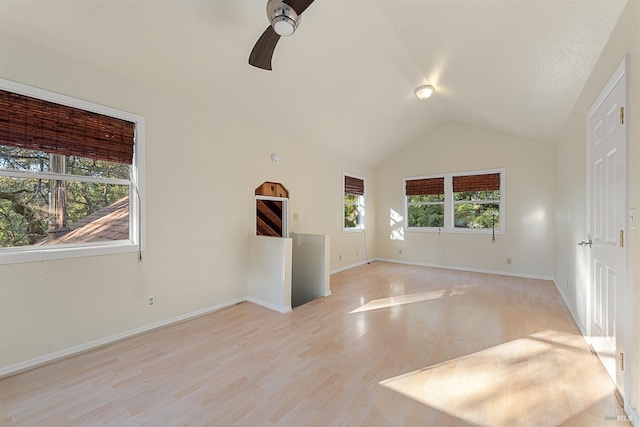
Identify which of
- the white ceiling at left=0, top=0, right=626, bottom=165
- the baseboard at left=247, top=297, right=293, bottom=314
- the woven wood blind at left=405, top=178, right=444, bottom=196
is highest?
the white ceiling at left=0, top=0, right=626, bottom=165

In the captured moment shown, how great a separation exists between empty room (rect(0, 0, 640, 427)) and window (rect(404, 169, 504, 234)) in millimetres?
1266

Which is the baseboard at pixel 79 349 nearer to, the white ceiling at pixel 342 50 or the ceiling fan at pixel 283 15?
the white ceiling at pixel 342 50

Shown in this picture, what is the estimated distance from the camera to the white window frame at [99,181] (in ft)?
6.88

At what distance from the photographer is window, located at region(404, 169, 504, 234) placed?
17.7 ft

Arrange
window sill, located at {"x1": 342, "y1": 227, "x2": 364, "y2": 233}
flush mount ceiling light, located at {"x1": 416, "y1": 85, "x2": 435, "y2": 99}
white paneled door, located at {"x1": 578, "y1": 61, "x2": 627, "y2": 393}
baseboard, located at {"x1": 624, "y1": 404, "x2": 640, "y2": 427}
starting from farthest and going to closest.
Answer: window sill, located at {"x1": 342, "y1": 227, "x2": 364, "y2": 233}, flush mount ceiling light, located at {"x1": 416, "y1": 85, "x2": 435, "y2": 99}, white paneled door, located at {"x1": 578, "y1": 61, "x2": 627, "y2": 393}, baseboard, located at {"x1": 624, "y1": 404, "x2": 640, "y2": 427}

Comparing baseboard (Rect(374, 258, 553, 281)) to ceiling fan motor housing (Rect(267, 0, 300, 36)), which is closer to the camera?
ceiling fan motor housing (Rect(267, 0, 300, 36))

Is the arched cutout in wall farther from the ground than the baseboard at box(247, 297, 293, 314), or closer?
farther from the ground

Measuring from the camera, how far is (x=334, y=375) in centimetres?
203

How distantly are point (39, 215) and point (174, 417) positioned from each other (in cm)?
209

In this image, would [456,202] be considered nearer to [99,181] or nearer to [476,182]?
[476,182]

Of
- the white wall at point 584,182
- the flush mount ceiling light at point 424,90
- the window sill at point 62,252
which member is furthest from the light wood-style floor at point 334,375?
the flush mount ceiling light at point 424,90

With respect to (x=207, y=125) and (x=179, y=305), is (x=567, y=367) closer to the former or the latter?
(x=179, y=305)

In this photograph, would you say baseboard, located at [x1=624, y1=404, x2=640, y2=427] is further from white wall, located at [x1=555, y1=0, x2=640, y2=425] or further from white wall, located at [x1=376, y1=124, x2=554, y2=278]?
white wall, located at [x1=376, y1=124, x2=554, y2=278]

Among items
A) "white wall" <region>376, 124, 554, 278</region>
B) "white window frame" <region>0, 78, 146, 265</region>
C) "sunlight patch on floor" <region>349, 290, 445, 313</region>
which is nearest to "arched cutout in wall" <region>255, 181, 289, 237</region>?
"white window frame" <region>0, 78, 146, 265</region>
